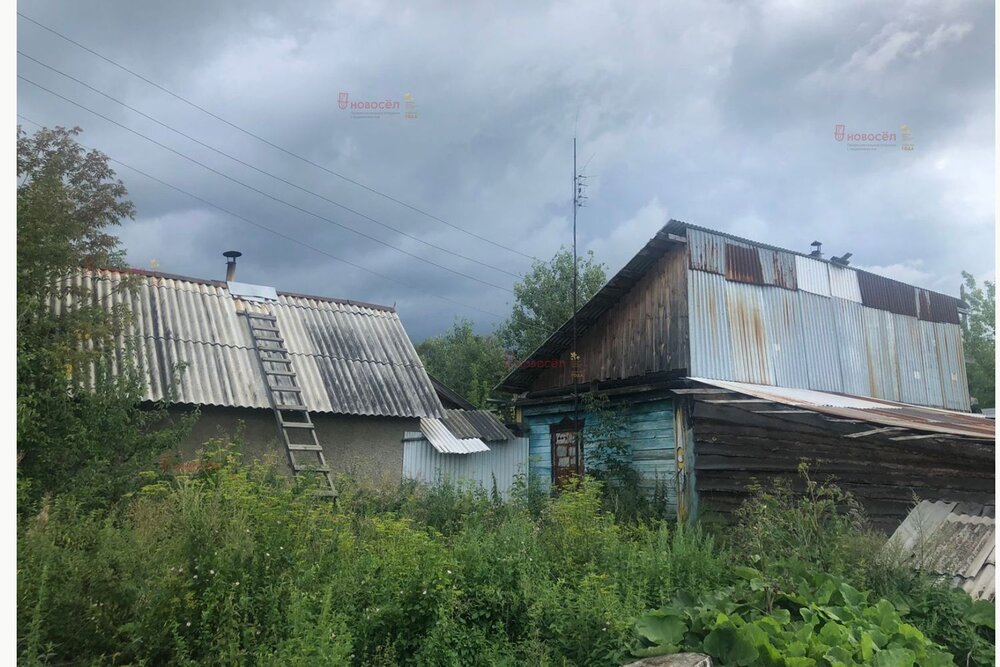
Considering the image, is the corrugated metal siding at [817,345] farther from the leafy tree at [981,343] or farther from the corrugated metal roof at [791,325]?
the leafy tree at [981,343]

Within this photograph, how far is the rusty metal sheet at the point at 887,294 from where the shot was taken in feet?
53.8

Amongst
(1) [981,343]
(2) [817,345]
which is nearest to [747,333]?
(2) [817,345]

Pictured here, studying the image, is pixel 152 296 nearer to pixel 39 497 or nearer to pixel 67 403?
pixel 67 403

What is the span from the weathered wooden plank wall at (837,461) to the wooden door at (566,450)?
3573 millimetres

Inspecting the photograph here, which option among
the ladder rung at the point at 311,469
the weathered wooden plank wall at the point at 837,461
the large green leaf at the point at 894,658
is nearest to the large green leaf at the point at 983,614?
the large green leaf at the point at 894,658

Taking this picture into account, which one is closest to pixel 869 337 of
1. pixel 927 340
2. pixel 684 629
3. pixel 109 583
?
pixel 927 340

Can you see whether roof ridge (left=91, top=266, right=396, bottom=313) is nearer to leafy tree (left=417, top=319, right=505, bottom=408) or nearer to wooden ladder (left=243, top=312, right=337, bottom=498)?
wooden ladder (left=243, top=312, right=337, bottom=498)

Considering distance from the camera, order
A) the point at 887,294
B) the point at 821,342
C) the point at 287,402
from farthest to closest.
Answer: the point at 887,294
the point at 821,342
the point at 287,402

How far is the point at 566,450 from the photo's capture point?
15477mm

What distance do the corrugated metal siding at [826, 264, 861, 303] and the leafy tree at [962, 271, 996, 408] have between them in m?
9.77

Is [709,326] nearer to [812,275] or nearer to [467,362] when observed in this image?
[812,275]

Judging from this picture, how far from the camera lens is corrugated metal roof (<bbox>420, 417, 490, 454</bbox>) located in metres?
13.8

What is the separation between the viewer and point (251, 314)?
548 inches

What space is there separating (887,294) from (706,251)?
19.8ft
